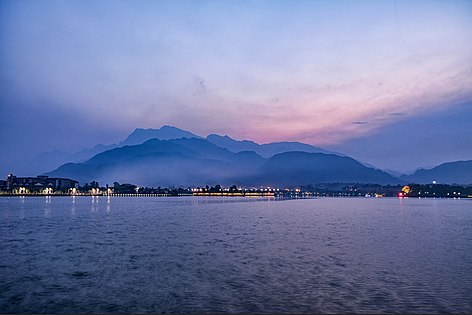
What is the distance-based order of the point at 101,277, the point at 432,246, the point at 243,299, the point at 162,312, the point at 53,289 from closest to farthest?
the point at 162,312, the point at 243,299, the point at 53,289, the point at 101,277, the point at 432,246

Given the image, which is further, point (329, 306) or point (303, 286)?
point (303, 286)

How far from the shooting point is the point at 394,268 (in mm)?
30547

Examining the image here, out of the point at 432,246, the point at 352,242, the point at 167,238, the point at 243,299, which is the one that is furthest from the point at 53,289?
the point at 432,246

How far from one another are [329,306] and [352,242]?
2696 centimetres

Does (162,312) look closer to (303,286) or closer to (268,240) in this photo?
(303,286)

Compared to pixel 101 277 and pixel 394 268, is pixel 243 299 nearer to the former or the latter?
pixel 101 277

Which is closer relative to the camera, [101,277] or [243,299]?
[243,299]


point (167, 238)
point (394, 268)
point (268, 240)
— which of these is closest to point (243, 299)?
point (394, 268)

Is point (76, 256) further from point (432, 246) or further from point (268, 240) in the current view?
point (432, 246)

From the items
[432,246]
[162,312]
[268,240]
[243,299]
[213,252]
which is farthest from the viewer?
[268,240]

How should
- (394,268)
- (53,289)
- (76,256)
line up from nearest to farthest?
(53,289) → (394,268) → (76,256)

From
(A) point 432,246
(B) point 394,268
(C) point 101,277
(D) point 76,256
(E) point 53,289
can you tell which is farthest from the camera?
(A) point 432,246

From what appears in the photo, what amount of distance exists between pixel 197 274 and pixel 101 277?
641 cm

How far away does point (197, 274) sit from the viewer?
27938 mm
